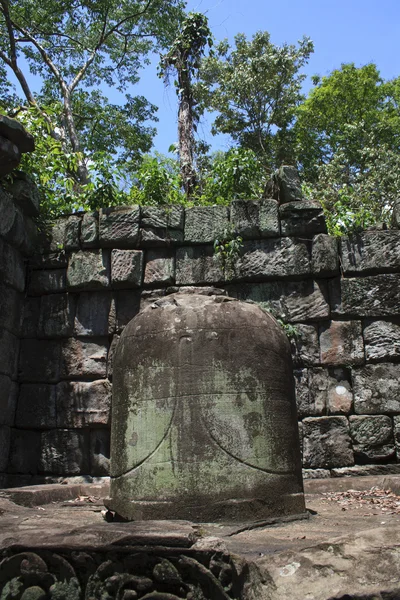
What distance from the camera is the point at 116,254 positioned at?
→ 7.42 meters

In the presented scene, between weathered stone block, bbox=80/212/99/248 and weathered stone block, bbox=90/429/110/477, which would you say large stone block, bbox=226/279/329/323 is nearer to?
weathered stone block, bbox=80/212/99/248

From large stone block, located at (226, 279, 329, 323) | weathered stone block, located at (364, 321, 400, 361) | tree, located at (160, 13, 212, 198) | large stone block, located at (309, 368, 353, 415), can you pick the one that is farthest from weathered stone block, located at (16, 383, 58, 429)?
tree, located at (160, 13, 212, 198)

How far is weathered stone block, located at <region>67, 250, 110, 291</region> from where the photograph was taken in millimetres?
7402

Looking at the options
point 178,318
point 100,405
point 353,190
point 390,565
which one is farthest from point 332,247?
point 353,190

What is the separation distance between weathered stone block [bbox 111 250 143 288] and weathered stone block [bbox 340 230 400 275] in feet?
7.82

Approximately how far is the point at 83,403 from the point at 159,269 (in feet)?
5.89

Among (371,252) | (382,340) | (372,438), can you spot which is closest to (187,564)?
(372,438)

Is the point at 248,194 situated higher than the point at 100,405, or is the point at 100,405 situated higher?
the point at 248,194

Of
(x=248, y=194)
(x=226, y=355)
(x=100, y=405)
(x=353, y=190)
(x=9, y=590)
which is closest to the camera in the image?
(x=9, y=590)

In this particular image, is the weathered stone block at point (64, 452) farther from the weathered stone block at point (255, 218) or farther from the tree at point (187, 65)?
the tree at point (187, 65)

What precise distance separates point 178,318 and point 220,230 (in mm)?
3822

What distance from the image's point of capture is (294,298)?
709cm

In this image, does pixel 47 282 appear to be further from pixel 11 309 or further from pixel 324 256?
pixel 324 256

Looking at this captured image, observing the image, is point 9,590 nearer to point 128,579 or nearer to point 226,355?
point 128,579
